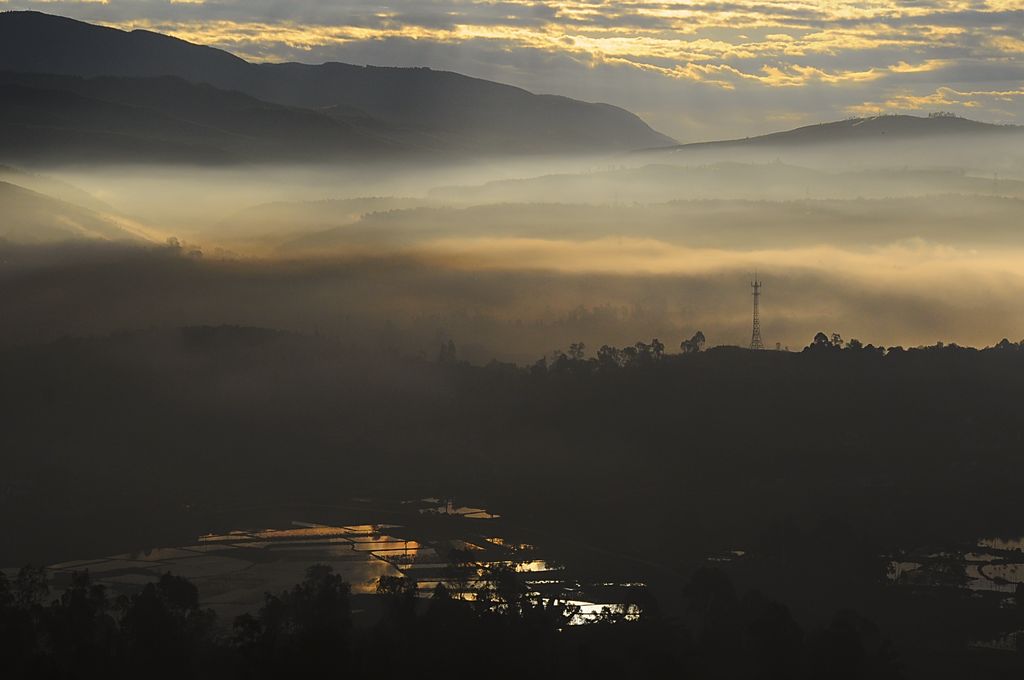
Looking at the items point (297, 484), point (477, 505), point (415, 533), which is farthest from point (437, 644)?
point (297, 484)

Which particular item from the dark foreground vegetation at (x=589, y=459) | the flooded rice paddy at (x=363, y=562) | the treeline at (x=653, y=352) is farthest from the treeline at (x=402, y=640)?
the treeline at (x=653, y=352)

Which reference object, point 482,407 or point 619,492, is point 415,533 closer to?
point 619,492

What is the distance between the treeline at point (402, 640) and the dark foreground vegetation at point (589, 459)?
1.48 ft

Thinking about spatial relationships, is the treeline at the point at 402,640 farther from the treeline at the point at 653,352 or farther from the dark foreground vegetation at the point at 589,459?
the treeline at the point at 653,352

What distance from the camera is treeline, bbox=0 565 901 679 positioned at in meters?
79.9

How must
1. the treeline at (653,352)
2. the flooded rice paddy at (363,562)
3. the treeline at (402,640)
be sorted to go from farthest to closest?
the treeline at (653,352) < the flooded rice paddy at (363,562) < the treeline at (402,640)

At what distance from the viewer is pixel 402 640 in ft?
275

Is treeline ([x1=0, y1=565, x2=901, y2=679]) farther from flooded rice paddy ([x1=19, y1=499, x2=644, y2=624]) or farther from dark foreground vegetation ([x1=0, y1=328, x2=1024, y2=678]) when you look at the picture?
flooded rice paddy ([x1=19, y1=499, x2=644, y2=624])

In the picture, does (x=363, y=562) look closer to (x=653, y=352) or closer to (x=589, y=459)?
(x=589, y=459)

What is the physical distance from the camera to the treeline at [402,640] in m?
79.9

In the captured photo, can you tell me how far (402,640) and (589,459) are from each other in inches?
2210

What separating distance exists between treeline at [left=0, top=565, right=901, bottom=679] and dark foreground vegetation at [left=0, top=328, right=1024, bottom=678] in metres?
0.45

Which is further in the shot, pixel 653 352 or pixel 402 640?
pixel 653 352

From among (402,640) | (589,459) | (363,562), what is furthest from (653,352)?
(402,640)
